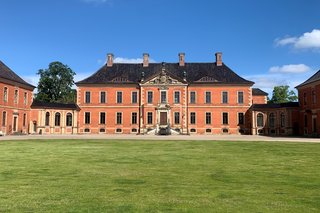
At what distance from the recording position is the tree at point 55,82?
183 feet

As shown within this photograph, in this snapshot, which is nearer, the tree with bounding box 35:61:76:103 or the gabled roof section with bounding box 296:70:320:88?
the gabled roof section with bounding box 296:70:320:88

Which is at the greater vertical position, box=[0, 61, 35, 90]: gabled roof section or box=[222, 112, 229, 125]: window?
box=[0, 61, 35, 90]: gabled roof section

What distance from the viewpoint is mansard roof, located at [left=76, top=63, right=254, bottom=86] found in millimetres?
41188

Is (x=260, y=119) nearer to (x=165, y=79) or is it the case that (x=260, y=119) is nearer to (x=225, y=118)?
(x=225, y=118)

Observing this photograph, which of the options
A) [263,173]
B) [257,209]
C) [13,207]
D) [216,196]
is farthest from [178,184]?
[13,207]

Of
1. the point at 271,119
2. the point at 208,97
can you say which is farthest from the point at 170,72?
the point at 271,119

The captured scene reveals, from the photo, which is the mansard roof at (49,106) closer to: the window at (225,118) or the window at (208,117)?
the window at (208,117)

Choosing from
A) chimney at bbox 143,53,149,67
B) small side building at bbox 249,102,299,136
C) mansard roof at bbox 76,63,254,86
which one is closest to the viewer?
small side building at bbox 249,102,299,136

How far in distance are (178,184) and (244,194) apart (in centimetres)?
152

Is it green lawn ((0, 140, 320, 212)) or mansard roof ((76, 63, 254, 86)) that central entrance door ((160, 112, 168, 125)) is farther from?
green lawn ((0, 140, 320, 212))

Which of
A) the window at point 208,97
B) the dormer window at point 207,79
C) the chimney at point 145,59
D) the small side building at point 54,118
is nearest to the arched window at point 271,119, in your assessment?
the window at point 208,97

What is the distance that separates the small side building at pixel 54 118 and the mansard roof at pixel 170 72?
399cm

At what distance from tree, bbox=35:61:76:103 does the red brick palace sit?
1684cm

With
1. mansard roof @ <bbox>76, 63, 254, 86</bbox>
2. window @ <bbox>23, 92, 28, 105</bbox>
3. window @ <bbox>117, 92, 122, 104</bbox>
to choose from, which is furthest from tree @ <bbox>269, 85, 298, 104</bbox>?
window @ <bbox>23, 92, 28, 105</bbox>
